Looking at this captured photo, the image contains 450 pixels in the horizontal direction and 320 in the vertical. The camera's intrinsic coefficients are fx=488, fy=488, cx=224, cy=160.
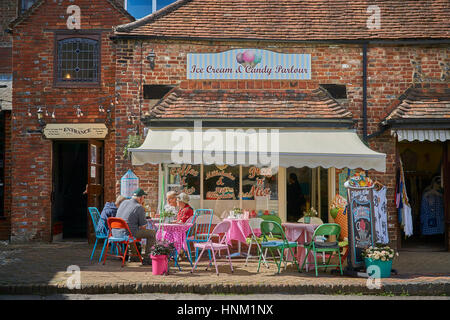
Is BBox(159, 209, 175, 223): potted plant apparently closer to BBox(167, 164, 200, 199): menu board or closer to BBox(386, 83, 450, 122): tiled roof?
BBox(167, 164, 200, 199): menu board

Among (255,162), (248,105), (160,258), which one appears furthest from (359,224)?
(248,105)

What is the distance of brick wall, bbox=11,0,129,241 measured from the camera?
40.5 feet

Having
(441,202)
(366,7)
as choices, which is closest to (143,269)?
(441,202)

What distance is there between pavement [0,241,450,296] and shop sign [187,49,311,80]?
15.2 feet

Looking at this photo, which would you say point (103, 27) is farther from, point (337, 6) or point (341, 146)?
point (341, 146)

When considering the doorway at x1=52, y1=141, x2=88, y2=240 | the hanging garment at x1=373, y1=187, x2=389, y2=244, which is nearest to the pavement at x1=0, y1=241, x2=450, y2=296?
the hanging garment at x1=373, y1=187, x2=389, y2=244

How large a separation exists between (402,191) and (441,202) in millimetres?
1757

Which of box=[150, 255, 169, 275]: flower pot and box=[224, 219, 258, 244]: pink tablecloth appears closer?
box=[150, 255, 169, 275]: flower pot

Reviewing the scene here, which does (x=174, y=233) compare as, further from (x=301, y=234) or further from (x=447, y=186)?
(x=447, y=186)

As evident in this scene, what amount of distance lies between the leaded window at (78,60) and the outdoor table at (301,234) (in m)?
6.55

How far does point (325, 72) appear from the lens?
11797mm

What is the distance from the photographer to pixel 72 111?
488 inches

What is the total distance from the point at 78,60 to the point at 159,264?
22.1ft

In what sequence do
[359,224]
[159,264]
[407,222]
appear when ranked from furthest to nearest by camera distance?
[407,222], [359,224], [159,264]
